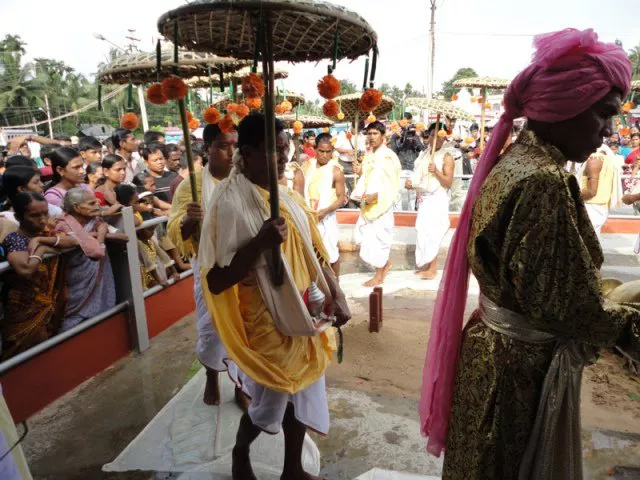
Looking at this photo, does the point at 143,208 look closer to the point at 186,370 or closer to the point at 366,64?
the point at 186,370

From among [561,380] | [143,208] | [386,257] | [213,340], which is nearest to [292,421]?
[213,340]

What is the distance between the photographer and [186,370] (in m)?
3.85

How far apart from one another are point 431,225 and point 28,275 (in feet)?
16.5

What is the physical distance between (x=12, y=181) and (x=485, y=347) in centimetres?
375

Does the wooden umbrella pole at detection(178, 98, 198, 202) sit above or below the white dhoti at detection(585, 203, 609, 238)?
above

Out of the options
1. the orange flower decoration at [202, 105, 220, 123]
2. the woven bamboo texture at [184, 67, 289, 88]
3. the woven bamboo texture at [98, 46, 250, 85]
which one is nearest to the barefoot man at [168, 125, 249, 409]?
the orange flower decoration at [202, 105, 220, 123]

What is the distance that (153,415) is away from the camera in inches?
127

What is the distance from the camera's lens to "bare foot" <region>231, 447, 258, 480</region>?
94.3 inches

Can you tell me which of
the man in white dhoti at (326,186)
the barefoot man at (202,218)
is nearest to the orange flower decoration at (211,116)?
the barefoot man at (202,218)

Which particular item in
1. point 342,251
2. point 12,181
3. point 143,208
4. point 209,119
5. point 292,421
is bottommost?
point 342,251

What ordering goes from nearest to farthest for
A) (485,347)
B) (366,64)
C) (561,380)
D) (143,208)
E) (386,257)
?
(561,380) < (485,347) < (366,64) < (143,208) < (386,257)

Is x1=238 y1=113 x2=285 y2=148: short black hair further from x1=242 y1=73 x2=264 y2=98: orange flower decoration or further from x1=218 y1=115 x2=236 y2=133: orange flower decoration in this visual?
x1=218 y1=115 x2=236 y2=133: orange flower decoration

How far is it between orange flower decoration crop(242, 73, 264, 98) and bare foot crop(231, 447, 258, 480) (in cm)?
182

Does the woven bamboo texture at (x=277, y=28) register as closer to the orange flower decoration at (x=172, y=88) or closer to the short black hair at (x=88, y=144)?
the orange flower decoration at (x=172, y=88)
